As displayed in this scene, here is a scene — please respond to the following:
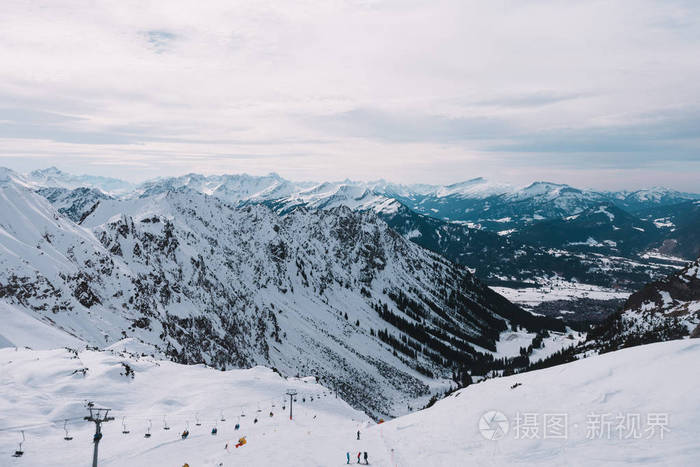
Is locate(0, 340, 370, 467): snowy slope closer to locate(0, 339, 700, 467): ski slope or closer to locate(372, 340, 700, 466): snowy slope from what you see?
locate(0, 339, 700, 467): ski slope

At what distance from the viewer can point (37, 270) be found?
339ft

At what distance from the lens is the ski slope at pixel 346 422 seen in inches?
1293

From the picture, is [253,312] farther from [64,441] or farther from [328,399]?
[64,441]

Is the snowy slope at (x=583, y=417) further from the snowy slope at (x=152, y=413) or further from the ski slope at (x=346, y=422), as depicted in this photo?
the snowy slope at (x=152, y=413)

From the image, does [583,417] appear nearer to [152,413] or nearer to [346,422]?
[346,422]

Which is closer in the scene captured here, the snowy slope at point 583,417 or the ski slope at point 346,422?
the snowy slope at point 583,417

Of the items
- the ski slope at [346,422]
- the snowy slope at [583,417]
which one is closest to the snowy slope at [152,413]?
the ski slope at [346,422]

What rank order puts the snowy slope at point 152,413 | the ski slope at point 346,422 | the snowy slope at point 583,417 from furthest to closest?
1. the snowy slope at point 152,413
2. the ski slope at point 346,422
3. the snowy slope at point 583,417

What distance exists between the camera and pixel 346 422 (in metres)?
61.7

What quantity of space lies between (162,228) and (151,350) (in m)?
91.3

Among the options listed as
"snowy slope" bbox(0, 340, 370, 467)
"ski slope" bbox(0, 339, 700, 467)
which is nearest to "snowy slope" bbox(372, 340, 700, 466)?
"ski slope" bbox(0, 339, 700, 467)

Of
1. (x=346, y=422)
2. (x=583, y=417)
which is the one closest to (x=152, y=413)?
(x=346, y=422)

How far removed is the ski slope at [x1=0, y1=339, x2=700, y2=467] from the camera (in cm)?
3284

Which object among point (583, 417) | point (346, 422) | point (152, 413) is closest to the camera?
point (583, 417)
